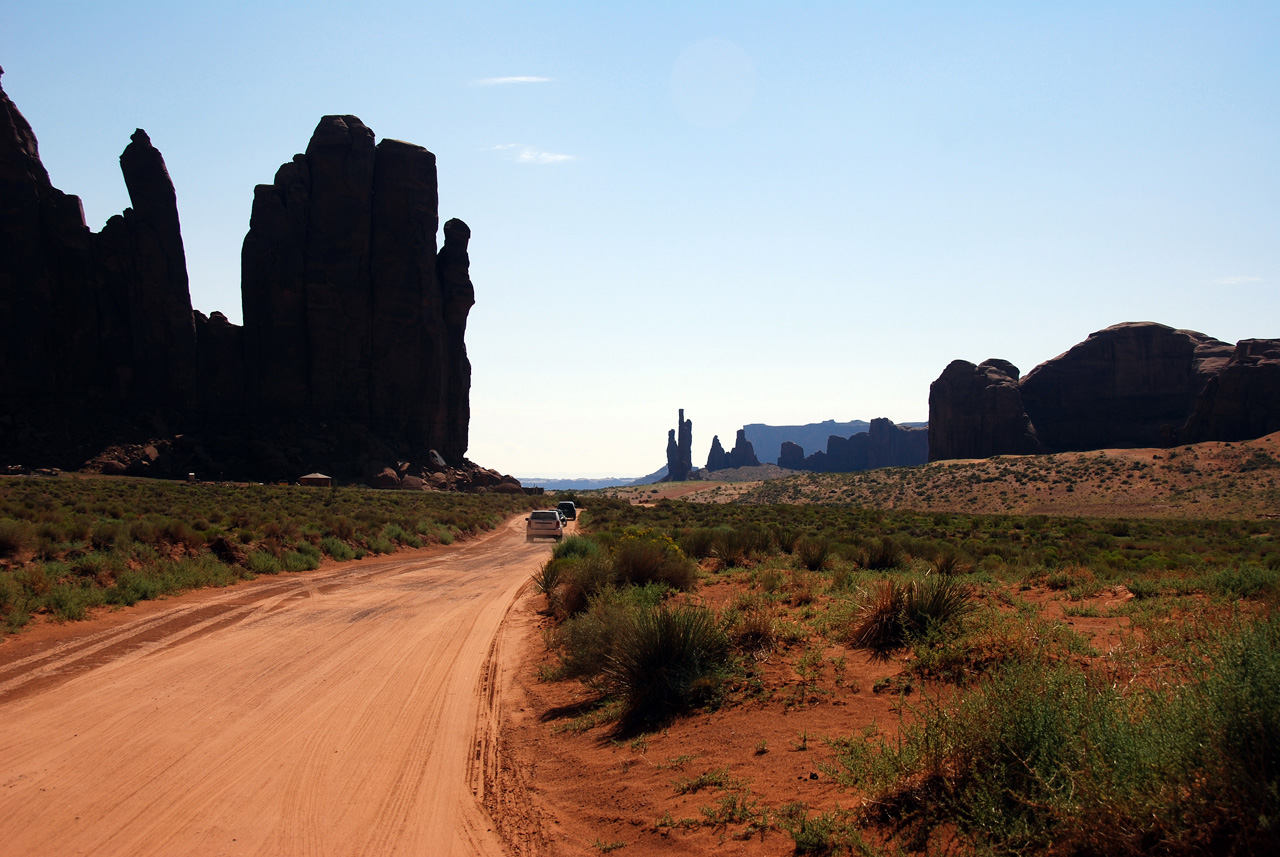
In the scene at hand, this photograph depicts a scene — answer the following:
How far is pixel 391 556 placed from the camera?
2780 centimetres

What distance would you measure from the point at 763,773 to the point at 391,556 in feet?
81.0

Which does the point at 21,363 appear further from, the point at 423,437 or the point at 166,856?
the point at 166,856

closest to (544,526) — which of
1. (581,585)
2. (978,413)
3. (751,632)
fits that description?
(581,585)

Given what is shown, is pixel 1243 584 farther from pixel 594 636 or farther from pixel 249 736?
pixel 249 736

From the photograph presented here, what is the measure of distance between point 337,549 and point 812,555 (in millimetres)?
16835

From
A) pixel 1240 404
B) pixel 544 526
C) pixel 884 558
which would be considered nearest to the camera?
pixel 884 558

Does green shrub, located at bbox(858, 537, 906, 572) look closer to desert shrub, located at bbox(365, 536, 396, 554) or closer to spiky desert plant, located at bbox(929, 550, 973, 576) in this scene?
spiky desert plant, located at bbox(929, 550, 973, 576)

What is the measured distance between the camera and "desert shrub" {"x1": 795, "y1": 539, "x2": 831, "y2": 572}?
17609 millimetres

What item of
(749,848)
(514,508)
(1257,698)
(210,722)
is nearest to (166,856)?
(210,722)

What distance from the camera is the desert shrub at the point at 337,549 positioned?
2484 centimetres

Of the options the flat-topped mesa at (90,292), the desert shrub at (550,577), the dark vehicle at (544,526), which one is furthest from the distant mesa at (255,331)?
the desert shrub at (550,577)

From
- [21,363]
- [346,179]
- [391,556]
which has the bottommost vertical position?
[391,556]

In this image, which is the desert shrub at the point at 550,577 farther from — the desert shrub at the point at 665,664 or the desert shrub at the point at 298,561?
the desert shrub at the point at 298,561

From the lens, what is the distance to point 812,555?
17.8 m
